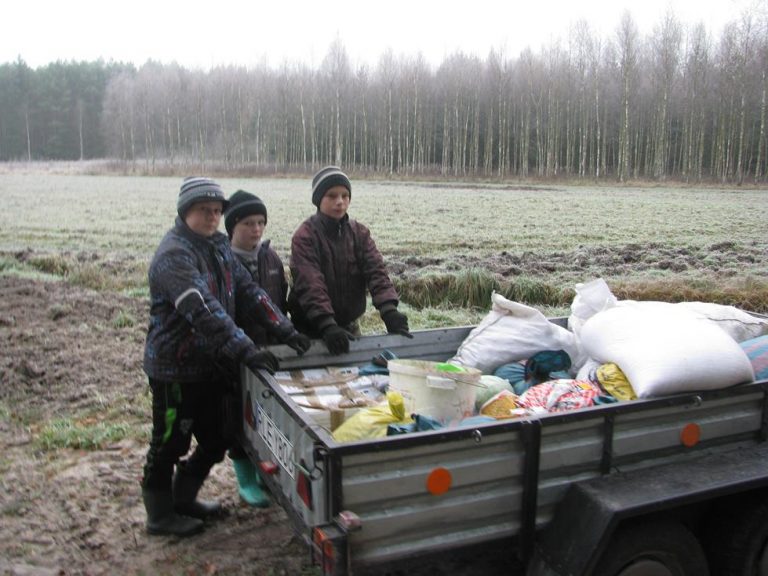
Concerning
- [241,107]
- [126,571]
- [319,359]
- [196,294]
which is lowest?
[126,571]

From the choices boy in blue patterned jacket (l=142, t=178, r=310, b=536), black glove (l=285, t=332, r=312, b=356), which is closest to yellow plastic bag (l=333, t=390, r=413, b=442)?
boy in blue patterned jacket (l=142, t=178, r=310, b=536)

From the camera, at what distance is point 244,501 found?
404cm

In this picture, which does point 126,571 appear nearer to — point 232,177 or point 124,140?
point 232,177

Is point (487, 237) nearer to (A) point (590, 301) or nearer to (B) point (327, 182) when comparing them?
(A) point (590, 301)

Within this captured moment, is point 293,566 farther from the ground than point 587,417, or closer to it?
closer to it

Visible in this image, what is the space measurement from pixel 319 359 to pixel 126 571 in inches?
52.8

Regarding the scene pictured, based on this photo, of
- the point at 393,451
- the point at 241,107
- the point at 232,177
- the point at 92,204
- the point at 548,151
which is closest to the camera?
the point at 393,451

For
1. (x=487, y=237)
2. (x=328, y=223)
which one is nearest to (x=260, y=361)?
(x=328, y=223)

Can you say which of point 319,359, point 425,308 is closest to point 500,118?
point 425,308

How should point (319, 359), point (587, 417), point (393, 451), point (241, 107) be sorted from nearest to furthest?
1. point (393, 451)
2. point (587, 417)
3. point (319, 359)
4. point (241, 107)

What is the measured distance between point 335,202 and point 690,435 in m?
2.25

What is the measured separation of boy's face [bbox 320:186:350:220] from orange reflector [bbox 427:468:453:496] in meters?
2.19

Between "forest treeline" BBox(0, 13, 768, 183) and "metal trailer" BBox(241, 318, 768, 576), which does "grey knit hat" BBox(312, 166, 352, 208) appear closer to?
"metal trailer" BBox(241, 318, 768, 576)

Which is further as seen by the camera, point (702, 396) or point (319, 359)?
point (319, 359)
